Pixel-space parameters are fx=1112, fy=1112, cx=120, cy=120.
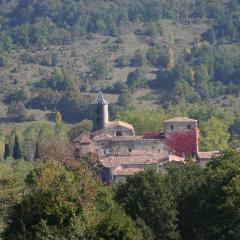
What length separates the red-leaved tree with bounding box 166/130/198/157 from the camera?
10644cm

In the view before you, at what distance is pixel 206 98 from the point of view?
637 feet

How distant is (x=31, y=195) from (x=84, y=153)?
5619 centimetres

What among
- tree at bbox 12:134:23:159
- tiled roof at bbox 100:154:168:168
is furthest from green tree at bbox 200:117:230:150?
tree at bbox 12:134:23:159

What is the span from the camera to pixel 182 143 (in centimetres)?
10706

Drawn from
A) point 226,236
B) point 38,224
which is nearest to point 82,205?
point 38,224

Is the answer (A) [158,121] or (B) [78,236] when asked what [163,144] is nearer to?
(A) [158,121]

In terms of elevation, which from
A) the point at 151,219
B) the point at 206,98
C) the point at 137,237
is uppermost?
the point at 137,237

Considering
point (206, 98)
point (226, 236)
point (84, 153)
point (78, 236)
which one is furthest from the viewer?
point (206, 98)

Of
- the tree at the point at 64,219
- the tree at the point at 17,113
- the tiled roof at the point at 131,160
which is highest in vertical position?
the tree at the point at 64,219

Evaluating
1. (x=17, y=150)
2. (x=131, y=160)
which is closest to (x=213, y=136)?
(x=17, y=150)

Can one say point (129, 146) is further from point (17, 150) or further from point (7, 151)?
point (7, 151)

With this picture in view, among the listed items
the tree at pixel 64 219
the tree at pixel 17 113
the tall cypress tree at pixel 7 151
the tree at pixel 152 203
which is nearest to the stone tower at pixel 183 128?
the tall cypress tree at pixel 7 151

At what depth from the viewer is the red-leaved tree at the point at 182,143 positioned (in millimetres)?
106438

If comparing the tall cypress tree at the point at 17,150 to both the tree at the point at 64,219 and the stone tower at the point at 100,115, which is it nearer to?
the stone tower at the point at 100,115
